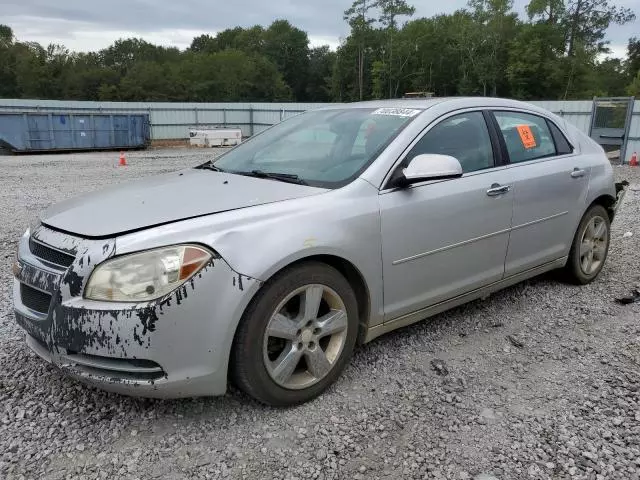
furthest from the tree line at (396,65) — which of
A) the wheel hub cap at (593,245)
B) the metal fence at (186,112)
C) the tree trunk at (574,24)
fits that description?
the wheel hub cap at (593,245)

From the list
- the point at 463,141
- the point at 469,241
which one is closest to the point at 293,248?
the point at 469,241

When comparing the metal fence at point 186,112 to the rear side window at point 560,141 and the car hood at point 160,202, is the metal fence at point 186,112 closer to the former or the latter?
the rear side window at point 560,141

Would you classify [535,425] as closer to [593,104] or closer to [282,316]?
[282,316]

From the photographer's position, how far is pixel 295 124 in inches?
157

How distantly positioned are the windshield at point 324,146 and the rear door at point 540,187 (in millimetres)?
994

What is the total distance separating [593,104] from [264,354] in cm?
1766

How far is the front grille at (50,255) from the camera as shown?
8.11ft

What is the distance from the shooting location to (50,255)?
258 centimetres

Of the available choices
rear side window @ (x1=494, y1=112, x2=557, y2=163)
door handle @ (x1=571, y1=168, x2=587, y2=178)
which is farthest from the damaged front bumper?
door handle @ (x1=571, y1=168, x2=587, y2=178)

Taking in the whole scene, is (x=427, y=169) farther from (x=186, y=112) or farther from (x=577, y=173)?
(x=186, y=112)

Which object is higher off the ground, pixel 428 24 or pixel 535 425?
pixel 428 24

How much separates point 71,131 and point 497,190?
21.3 meters

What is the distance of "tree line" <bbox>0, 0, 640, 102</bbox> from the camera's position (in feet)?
191

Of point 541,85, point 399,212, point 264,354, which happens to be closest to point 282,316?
point 264,354
